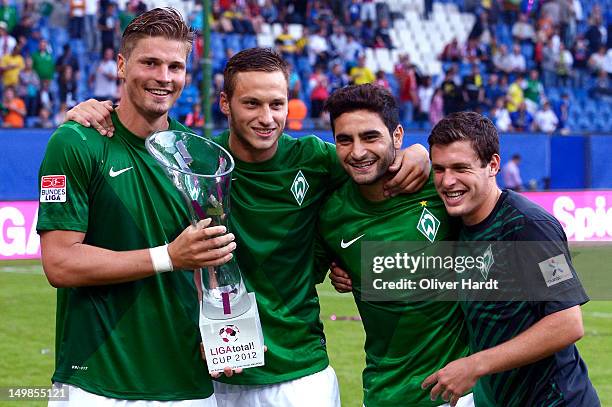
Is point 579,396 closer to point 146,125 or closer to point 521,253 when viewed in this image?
point 521,253

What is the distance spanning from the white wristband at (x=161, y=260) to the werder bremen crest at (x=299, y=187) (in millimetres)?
976

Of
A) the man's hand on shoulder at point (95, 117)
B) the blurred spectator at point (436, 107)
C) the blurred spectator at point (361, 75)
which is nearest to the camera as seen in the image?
the man's hand on shoulder at point (95, 117)

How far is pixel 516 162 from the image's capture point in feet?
61.8

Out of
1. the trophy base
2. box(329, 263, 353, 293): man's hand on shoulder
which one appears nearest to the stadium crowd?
box(329, 263, 353, 293): man's hand on shoulder

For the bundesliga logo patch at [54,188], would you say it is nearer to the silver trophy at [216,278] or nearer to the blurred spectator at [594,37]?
the silver trophy at [216,278]

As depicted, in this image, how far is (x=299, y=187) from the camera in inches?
177

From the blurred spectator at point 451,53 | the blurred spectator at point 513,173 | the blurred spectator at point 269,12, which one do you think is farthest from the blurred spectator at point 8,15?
the blurred spectator at point 451,53

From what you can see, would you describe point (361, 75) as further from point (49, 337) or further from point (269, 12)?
point (49, 337)

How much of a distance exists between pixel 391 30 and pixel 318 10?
8.72ft

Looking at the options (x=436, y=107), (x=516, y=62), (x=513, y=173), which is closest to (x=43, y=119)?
(x=436, y=107)

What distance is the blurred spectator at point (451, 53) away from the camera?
80.5ft

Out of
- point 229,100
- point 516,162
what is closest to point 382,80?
point 516,162

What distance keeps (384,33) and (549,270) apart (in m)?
21.2

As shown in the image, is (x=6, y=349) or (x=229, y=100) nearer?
(x=229, y=100)
